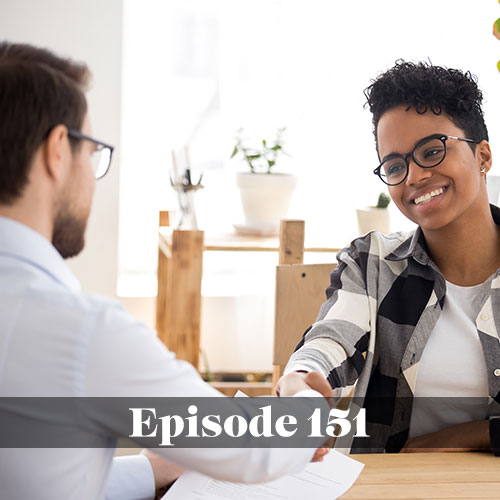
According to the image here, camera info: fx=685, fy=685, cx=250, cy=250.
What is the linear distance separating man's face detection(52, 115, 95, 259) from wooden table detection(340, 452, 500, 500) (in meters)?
0.52

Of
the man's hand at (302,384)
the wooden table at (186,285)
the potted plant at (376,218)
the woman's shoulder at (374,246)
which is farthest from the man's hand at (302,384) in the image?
the potted plant at (376,218)

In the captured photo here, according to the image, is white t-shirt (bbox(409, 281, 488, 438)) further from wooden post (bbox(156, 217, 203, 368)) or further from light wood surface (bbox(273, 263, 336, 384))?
wooden post (bbox(156, 217, 203, 368))

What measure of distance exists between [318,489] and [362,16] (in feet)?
8.50

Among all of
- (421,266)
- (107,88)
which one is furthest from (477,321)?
(107,88)

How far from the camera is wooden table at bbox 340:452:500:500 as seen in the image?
0.98m

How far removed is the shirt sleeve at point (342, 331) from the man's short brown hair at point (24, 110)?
64 cm

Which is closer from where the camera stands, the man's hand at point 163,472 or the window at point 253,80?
the man's hand at point 163,472

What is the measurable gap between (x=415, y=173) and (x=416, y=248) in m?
0.17

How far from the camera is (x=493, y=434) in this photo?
116cm

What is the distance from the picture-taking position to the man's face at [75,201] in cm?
76

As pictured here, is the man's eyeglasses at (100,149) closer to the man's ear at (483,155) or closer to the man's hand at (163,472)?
the man's hand at (163,472)

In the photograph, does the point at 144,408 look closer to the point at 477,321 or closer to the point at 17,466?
the point at 17,466

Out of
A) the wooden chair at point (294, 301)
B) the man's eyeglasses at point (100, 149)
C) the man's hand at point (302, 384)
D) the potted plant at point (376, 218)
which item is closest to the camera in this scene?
the man's eyeglasses at point (100, 149)

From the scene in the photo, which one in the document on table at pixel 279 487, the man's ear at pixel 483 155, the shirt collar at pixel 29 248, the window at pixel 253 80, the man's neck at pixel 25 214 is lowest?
the document on table at pixel 279 487
